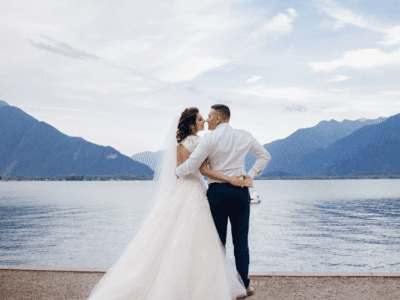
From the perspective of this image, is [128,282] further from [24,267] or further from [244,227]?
[24,267]

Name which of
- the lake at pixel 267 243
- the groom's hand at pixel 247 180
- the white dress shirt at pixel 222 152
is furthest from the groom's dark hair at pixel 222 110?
the lake at pixel 267 243

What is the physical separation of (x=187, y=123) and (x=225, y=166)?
27.7 inches

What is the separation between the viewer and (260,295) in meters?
4.79

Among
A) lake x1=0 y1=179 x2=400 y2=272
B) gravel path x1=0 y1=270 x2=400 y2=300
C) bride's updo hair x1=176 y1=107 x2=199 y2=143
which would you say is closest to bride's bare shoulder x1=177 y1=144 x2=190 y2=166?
bride's updo hair x1=176 y1=107 x2=199 y2=143

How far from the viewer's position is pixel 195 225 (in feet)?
13.1

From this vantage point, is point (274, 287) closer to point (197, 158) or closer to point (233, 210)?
point (233, 210)

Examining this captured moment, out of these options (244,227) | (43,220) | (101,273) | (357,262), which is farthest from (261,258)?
(43,220)

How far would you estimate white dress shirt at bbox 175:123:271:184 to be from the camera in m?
4.02

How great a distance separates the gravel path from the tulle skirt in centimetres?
114

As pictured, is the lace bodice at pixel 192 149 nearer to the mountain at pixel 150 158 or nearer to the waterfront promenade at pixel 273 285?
the mountain at pixel 150 158

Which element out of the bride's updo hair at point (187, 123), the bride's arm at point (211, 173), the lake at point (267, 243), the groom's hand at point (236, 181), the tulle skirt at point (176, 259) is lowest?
the lake at point (267, 243)

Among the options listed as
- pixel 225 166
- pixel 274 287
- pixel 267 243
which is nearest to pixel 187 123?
pixel 225 166

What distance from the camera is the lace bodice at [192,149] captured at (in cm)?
424

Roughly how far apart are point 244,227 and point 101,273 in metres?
3.09
